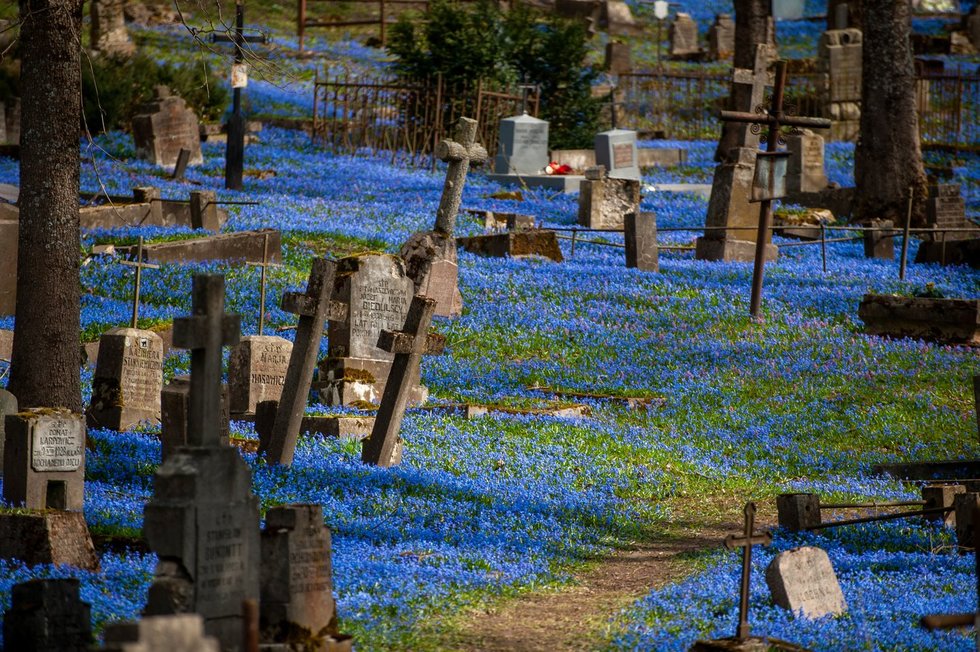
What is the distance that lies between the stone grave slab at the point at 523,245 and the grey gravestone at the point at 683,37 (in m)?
29.1

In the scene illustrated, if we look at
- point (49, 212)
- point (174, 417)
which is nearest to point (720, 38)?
point (49, 212)

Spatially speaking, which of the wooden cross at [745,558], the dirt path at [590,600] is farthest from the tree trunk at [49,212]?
the wooden cross at [745,558]

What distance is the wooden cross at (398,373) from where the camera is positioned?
12.6 m

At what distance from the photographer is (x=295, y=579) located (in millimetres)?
7223

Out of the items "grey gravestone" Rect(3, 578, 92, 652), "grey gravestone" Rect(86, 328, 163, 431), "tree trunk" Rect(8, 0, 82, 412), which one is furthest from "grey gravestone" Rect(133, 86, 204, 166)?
"grey gravestone" Rect(3, 578, 92, 652)

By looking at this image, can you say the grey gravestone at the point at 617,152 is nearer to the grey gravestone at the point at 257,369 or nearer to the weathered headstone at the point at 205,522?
the grey gravestone at the point at 257,369

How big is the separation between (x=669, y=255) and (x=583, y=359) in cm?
859

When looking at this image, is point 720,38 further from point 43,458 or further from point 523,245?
point 43,458

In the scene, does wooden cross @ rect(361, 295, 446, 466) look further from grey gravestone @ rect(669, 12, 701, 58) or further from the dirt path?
grey gravestone @ rect(669, 12, 701, 58)

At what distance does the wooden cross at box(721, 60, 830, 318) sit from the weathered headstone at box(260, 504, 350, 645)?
12859 mm

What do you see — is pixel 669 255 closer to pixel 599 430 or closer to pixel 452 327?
pixel 452 327

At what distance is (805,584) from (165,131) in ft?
84.5

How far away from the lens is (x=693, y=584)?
31.9 feet

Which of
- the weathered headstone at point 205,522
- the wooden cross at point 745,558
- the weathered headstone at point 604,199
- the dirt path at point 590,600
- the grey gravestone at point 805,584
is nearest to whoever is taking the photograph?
the weathered headstone at point 205,522
